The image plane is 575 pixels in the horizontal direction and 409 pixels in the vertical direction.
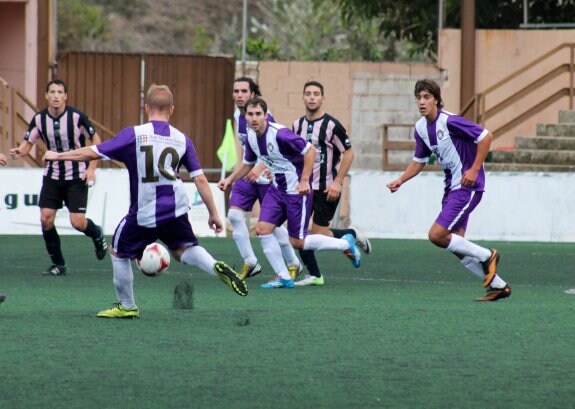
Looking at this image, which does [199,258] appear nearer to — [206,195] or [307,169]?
[206,195]

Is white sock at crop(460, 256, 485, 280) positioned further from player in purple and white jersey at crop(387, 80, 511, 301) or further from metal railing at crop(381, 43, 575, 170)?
metal railing at crop(381, 43, 575, 170)

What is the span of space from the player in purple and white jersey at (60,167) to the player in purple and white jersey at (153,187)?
4.47m

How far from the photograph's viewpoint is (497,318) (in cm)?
968

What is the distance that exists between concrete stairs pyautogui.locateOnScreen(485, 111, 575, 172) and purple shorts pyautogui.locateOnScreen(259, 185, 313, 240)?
34.3 feet

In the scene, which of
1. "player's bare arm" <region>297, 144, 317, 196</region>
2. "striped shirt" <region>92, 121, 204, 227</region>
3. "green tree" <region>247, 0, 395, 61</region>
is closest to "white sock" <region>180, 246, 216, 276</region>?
"striped shirt" <region>92, 121, 204, 227</region>

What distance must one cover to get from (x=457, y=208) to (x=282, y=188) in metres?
1.85

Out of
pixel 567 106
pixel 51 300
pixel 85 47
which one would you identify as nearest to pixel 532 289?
pixel 51 300

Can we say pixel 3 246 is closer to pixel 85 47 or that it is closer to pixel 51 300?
pixel 51 300

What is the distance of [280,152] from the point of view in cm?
1229

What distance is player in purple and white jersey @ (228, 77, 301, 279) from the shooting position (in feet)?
42.6

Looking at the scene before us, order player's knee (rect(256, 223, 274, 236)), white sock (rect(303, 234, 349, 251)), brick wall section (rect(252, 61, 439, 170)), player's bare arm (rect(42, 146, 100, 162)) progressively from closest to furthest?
player's bare arm (rect(42, 146, 100, 162)) < player's knee (rect(256, 223, 274, 236)) < white sock (rect(303, 234, 349, 251)) < brick wall section (rect(252, 61, 439, 170))

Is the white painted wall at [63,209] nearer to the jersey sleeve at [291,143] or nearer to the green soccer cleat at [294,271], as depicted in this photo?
the green soccer cleat at [294,271]

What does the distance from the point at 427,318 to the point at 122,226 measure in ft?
6.66

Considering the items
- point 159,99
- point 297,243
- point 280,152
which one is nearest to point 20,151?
point 280,152
